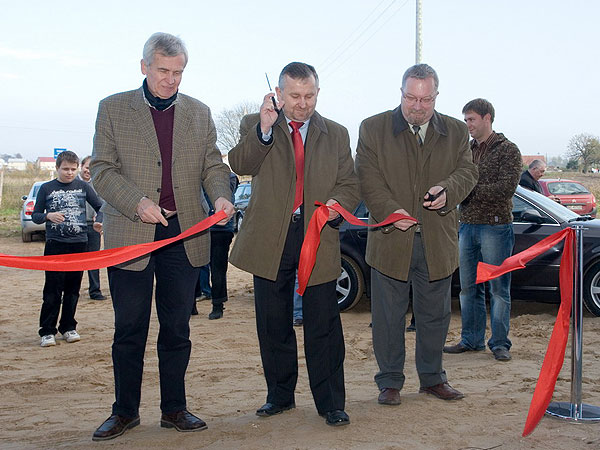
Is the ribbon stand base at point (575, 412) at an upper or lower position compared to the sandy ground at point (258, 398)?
upper

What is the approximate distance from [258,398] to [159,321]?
124 cm

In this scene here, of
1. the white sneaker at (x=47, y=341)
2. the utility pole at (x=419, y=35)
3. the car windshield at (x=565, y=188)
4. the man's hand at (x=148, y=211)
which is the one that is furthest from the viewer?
the utility pole at (x=419, y=35)

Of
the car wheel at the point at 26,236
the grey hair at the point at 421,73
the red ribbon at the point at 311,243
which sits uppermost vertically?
the grey hair at the point at 421,73

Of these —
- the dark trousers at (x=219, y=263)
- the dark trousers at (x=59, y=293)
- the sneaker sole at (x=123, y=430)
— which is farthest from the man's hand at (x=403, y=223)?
the dark trousers at (x=219, y=263)

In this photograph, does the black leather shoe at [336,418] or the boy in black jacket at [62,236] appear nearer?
the black leather shoe at [336,418]

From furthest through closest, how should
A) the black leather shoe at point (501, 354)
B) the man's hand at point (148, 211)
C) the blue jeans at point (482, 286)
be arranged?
the blue jeans at point (482, 286)
the black leather shoe at point (501, 354)
the man's hand at point (148, 211)

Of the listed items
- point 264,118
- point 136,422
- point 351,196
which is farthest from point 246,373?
point 264,118

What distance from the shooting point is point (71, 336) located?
7453 mm

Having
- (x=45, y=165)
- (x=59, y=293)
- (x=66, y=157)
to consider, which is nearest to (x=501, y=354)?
(x=59, y=293)

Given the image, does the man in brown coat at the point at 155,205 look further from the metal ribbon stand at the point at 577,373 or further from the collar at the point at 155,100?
the metal ribbon stand at the point at 577,373

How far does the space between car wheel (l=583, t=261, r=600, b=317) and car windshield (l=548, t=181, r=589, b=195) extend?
1253 cm

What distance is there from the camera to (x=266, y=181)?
4.36m

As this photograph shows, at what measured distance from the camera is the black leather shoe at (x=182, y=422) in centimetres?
420

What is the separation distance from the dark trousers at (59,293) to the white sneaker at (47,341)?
0.04m
